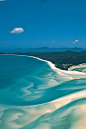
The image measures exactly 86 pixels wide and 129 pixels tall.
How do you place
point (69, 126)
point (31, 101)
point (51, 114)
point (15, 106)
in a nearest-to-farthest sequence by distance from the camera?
1. point (69, 126)
2. point (51, 114)
3. point (15, 106)
4. point (31, 101)

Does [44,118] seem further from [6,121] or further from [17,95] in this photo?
[17,95]

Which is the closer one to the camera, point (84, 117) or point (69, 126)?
point (69, 126)

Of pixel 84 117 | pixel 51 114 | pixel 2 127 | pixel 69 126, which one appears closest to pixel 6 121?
pixel 2 127

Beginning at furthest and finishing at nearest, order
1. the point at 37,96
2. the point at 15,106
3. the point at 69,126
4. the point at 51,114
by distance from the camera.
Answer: the point at 37,96
the point at 15,106
the point at 51,114
the point at 69,126

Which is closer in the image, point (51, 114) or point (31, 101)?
point (51, 114)

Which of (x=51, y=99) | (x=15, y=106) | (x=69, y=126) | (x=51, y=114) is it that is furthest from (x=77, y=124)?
(x=15, y=106)

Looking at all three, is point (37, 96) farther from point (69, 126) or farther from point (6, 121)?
point (69, 126)

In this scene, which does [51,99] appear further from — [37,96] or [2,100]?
[2,100]

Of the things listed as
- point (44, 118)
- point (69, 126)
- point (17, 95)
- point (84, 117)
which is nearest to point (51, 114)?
point (44, 118)

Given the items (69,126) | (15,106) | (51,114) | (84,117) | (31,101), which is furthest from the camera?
(31,101)

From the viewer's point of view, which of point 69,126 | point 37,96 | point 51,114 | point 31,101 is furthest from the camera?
point 37,96
